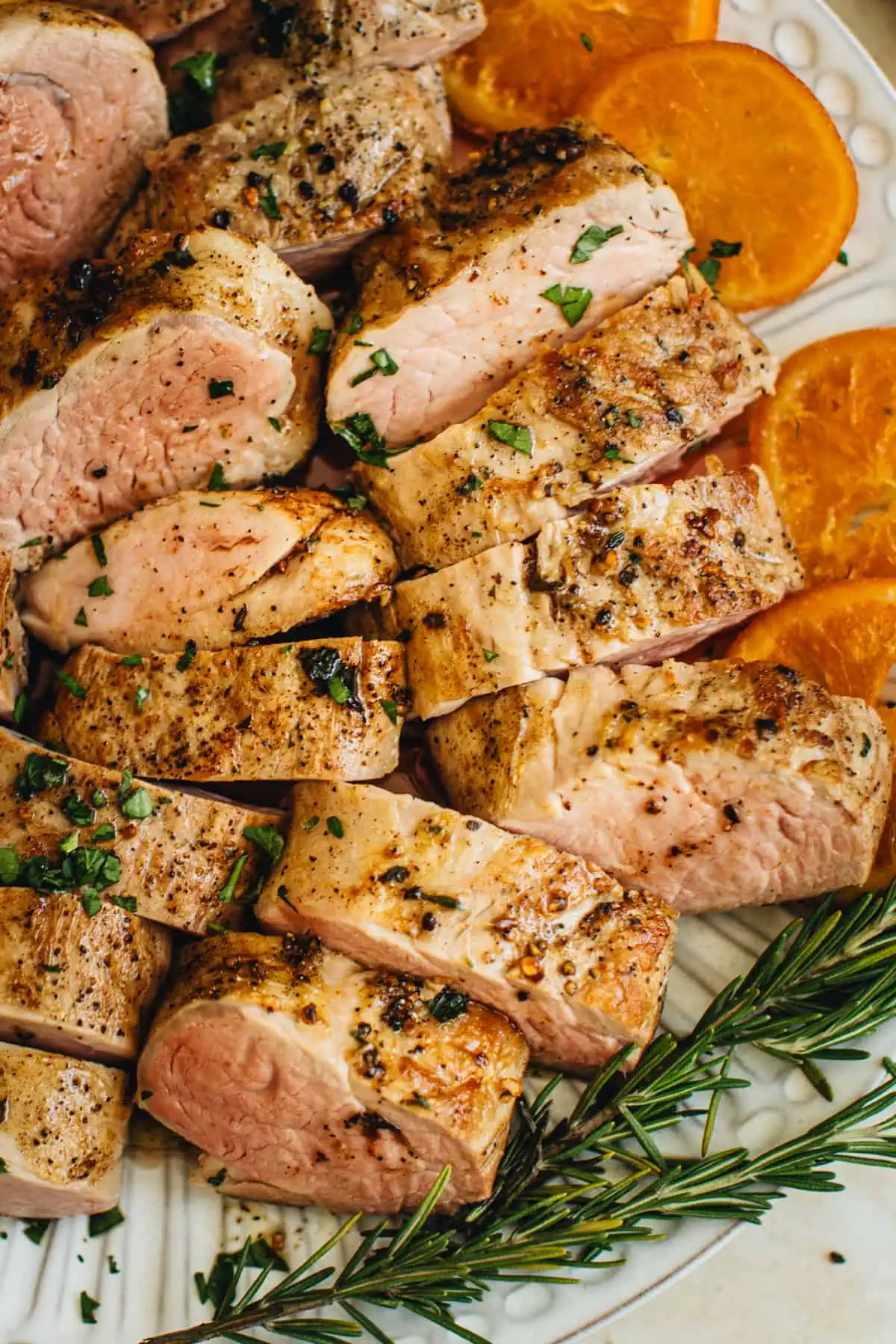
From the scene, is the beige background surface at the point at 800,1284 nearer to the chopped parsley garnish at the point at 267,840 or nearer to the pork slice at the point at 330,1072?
the pork slice at the point at 330,1072

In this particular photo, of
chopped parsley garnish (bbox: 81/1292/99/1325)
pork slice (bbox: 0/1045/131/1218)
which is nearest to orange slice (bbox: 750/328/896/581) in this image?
pork slice (bbox: 0/1045/131/1218)

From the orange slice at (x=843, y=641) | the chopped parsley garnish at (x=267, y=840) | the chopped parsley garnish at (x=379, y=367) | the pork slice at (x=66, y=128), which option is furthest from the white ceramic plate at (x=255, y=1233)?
the pork slice at (x=66, y=128)

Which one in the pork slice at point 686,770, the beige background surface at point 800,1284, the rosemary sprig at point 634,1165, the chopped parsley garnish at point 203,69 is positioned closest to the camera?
the rosemary sprig at point 634,1165

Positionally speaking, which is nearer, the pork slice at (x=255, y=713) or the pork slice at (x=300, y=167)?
the pork slice at (x=255, y=713)

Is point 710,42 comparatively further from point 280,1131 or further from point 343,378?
point 280,1131

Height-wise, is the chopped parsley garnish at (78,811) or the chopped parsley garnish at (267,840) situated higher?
the chopped parsley garnish at (78,811)

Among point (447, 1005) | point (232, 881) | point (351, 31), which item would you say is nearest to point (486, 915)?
point (447, 1005)

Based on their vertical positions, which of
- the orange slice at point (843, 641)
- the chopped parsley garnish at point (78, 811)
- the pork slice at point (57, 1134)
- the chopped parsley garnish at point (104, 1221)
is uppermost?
the orange slice at point (843, 641)
